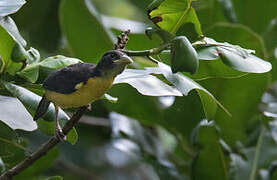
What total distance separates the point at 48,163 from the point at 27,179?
86 mm

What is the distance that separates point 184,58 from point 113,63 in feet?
0.45

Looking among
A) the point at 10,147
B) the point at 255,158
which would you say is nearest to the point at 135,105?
the point at 255,158

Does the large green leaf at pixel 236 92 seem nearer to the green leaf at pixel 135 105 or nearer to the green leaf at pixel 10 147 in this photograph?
the green leaf at pixel 135 105

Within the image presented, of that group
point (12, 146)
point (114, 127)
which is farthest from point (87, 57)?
point (12, 146)

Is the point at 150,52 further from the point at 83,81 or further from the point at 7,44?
the point at 7,44

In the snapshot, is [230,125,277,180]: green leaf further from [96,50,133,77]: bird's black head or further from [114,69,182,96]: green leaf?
[96,50,133,77]: bird's black head

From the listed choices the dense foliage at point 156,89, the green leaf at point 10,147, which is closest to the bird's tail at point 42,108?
the dense foliage at point 156,89

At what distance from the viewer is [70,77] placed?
3.23ft

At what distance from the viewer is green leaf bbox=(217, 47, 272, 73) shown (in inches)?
37.5

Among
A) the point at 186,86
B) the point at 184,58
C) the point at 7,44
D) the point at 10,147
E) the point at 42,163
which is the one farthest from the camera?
the point at 42,163

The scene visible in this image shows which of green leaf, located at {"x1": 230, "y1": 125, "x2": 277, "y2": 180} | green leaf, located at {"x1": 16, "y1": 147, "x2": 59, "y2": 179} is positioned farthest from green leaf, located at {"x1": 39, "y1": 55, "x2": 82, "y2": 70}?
green leaf, located at {"x1": 230, "y1": 125, "x2": 277, "y2": 180}

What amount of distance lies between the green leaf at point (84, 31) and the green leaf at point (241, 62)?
782 millimetres

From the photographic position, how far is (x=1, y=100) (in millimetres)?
1081

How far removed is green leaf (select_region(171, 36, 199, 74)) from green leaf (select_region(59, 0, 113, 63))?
0.86m
